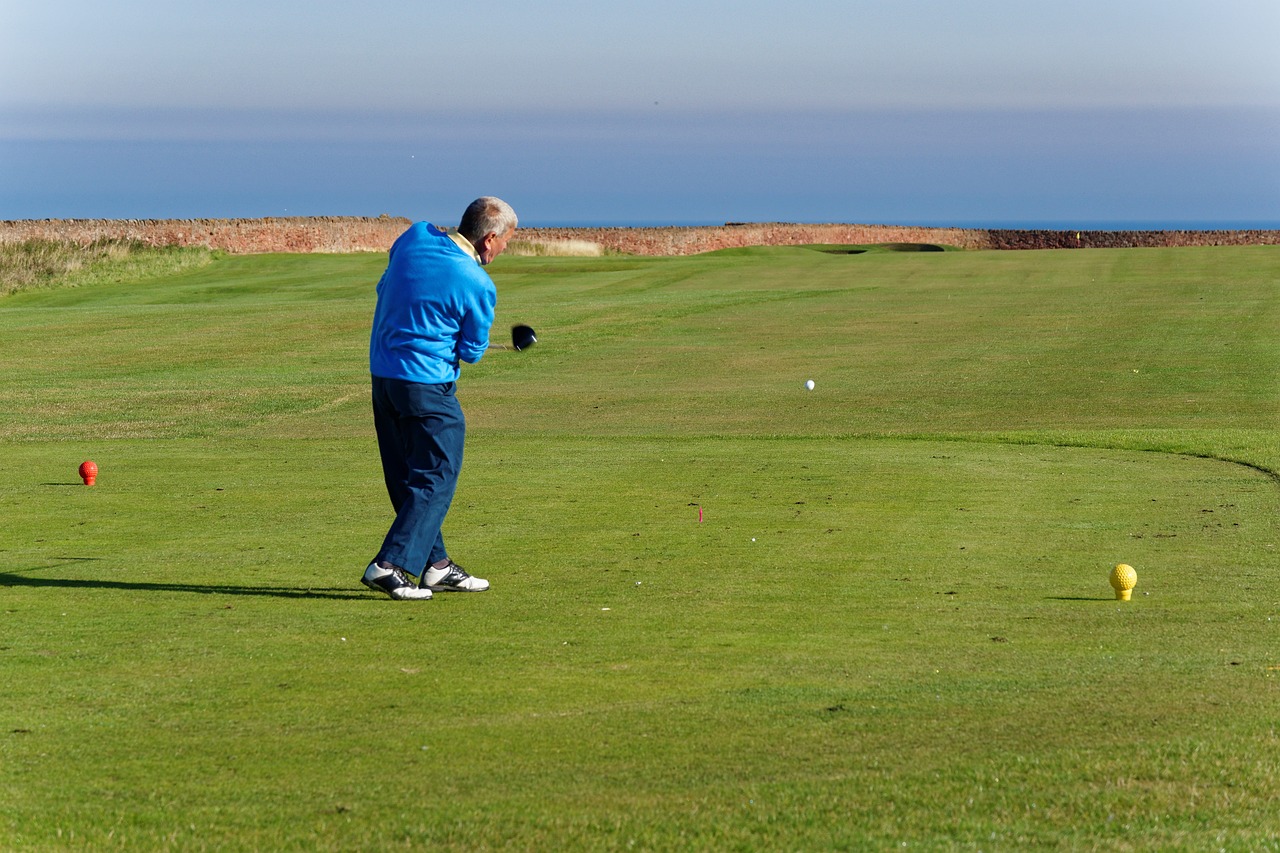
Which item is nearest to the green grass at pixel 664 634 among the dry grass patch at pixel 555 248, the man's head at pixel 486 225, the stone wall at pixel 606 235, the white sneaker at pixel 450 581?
the white sneaker at pixel 450 581

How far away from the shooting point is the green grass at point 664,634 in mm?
4129

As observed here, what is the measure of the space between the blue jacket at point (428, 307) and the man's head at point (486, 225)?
11cm

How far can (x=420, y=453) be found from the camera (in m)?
7.49

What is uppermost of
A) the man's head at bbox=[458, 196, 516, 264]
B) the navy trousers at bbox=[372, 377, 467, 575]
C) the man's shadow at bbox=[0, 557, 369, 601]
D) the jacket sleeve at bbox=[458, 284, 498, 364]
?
the man's head at bbox=[458, 196, 516, 264]

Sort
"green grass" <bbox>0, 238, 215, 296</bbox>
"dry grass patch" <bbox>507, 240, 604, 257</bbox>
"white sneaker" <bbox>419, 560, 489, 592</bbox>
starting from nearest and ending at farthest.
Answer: "white sneaker" <bbox>419, 560, 489, 592</bbox> < "green grass" <bbox>0, 238, 215, 296</bbox> < "dry grass patch" <bbox>507, 240, 604, 257</bbox>

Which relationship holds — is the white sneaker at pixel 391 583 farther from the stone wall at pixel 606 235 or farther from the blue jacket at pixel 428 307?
the stone wall at pixel 606 235

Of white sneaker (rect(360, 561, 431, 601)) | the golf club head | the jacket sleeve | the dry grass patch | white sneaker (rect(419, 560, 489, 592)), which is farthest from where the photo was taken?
the dry grass patch

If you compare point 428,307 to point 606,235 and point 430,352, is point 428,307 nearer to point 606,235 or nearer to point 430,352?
point 430,352

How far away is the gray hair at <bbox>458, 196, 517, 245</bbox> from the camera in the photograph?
7.52 meters

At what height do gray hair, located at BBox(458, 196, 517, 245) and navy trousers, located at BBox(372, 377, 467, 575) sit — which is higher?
gray hair, located at BBox(458, 196, 517, 245)

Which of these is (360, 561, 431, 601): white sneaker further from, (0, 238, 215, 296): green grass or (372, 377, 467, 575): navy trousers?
(0, 238, 215, 296): green grass

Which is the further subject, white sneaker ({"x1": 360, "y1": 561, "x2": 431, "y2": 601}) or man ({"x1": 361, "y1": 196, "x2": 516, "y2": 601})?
man ({"x1": 361, "y1": 196, "x2": 516, "y2": 601})

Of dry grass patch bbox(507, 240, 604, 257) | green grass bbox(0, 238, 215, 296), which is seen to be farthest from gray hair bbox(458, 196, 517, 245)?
dry grass patch bbox(507, 240, 604, 257)

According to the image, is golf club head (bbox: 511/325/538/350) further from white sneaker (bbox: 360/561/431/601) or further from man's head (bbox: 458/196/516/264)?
white sneaker (bbox: 360/561/431/601)
